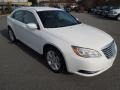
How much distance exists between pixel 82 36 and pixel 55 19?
4.35ft

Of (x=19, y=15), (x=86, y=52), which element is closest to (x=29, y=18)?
(x=19, y=15)

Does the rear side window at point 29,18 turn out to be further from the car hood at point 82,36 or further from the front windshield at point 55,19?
the car hood at point 82,36

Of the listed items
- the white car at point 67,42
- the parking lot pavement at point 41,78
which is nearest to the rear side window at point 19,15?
the white car at point 67,42

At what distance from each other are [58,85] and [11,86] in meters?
1.05

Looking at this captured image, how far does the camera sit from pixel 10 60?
555 cm

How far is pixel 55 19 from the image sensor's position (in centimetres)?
543

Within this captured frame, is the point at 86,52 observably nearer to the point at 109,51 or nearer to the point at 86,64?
the point at 86,64

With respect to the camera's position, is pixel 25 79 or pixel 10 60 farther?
pixel 10 60

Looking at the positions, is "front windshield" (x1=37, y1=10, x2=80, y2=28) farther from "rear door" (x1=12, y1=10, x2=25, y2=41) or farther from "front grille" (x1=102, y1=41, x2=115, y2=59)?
"front grille" (x1=102, y1=41, x2=115, y2=59)

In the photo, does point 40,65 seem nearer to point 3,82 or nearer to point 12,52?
point 3,82

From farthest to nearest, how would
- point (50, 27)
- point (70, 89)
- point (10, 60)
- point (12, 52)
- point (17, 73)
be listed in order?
1. point (12, 52)
2. point (10, 60)
3. point (50, 27)
4. point (17, 73)
5. point (70, 89)

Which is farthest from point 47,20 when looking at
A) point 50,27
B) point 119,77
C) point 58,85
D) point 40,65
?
point 119,77

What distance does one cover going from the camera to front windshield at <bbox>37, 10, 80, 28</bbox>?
5.16 metres

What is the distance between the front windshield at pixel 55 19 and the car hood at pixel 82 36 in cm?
29
